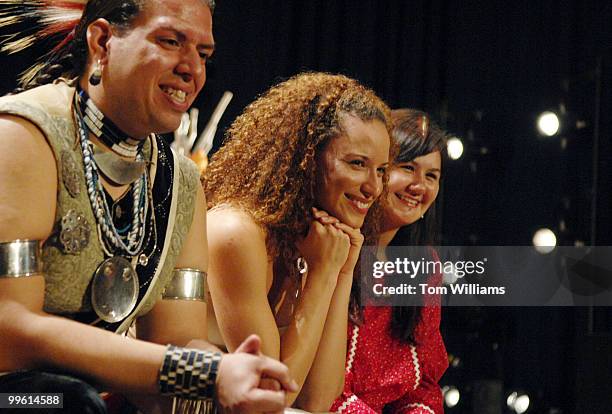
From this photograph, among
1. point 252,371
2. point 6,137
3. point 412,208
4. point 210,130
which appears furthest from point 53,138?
point 210,130

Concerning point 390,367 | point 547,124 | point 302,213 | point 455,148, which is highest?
point 547,124

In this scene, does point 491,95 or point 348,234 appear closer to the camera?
point 348,234

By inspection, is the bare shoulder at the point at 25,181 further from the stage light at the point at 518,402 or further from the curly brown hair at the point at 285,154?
the stage light at the point at 518,402

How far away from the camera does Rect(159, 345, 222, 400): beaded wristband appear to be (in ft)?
5.09

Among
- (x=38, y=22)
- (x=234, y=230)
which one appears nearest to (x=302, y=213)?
(x=234, y=230)

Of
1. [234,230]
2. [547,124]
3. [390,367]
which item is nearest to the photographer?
[234,230]

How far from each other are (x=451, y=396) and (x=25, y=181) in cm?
259

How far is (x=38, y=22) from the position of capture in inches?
75.8

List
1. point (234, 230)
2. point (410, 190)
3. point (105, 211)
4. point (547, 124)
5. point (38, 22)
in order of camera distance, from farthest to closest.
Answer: point (547, 124), point (410, 190), point (234, 230), point (38, 22), point (105, 211)

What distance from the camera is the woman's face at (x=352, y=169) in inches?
94.4

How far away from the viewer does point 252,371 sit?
59.7 inches

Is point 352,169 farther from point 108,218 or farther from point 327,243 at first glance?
point 108,218

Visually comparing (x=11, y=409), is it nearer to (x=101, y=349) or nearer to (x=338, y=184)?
(x=101, y=349)

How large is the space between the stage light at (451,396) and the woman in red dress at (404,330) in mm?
909
